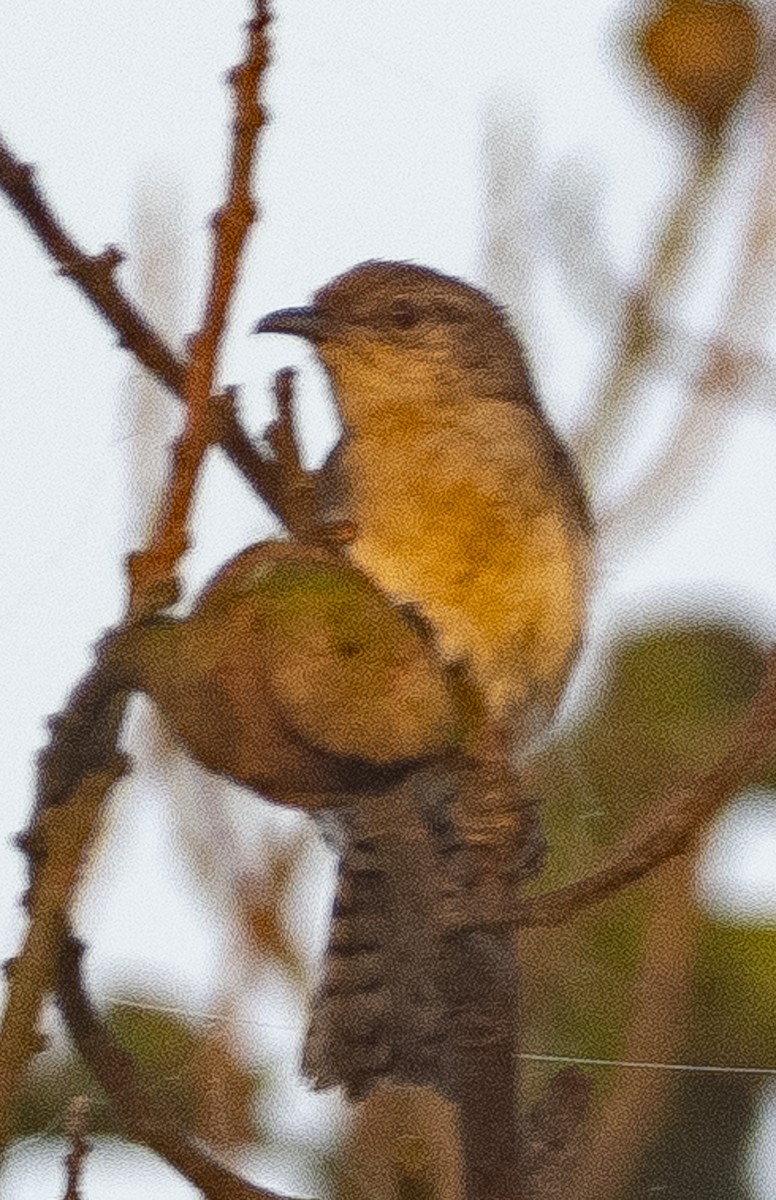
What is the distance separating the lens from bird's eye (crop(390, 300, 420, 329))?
1888 mm

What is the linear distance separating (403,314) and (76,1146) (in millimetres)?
1283

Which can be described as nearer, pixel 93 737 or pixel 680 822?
pixel 93 737

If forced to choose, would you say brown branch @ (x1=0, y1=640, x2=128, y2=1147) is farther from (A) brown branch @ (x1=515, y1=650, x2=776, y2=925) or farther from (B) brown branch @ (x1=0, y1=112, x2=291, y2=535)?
(A) brown branch @ (x1=515, y1=650, x2=776, y2=925)

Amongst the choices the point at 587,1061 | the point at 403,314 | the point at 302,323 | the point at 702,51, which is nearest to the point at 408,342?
the point at 403,314

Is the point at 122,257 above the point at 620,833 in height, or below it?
above

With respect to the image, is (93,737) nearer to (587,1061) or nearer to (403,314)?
(587,1061)

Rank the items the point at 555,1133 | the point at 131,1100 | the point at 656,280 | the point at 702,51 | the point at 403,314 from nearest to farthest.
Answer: the point at 131,1100
the point at 555,1133
the point at 702,51
the point at 656,280
the point at 403,314

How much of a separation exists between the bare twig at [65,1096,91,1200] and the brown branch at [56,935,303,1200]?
32 millimetres

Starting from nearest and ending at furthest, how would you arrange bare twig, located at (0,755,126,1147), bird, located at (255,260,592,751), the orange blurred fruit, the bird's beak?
bare twig, located at (0,755,126,1147)
the orange blurred fruit
bird, located at (255,260,592,751)
the bird's beak

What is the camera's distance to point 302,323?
1730mm

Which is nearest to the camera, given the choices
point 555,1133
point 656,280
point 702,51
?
point 555,1133

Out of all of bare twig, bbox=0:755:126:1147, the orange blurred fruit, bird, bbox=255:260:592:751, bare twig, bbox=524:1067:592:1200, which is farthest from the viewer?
bird, bbox=255:260:592:751

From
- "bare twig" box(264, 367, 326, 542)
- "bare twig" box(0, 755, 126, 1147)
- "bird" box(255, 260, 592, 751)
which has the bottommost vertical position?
"bird" box(255, 260, 592, 751)

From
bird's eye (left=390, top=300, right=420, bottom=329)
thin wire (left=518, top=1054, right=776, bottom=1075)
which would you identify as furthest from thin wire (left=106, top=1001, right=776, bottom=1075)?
bird's eye (left=390, top=300, right=420, bottom=329)
